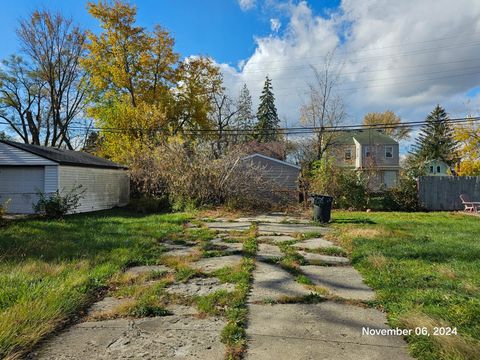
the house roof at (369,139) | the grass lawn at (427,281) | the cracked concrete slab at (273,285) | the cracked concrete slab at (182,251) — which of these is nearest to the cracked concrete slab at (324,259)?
the grass lawn at (427,281)

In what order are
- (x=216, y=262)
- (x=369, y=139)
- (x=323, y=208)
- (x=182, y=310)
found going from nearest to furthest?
(x=182, y=310)
(x=216, y=262)
(x=323, y=208)
(x=369, y=139)

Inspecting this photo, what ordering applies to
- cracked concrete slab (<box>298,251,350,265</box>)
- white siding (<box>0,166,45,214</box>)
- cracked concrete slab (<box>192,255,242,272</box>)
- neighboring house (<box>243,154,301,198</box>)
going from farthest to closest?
neighboring house (<box>243,154,301,198</box>)
white siding (<box>0,166,45,214</box>)
cracked concrete slab (<box>298,251,350,265</box>)
cracked concrete slab (<box>192,255,242,272</box>)

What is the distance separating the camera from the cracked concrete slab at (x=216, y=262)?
17.6 feet

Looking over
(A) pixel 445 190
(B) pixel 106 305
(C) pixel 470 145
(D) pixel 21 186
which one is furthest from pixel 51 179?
(C) pixel 470 145

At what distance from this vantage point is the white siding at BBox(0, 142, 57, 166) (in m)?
14.1

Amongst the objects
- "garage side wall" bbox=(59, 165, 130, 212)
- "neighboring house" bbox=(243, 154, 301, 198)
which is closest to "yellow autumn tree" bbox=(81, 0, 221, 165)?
"garage side wall" bbox=(59, 165, 130, 212)

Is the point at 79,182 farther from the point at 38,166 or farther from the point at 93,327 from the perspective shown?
the point at 93,327

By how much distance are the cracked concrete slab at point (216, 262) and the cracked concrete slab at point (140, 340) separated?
196 centimetres

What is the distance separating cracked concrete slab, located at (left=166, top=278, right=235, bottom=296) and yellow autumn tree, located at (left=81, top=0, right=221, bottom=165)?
18122mm

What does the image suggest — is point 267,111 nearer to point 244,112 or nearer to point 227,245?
point 244,112

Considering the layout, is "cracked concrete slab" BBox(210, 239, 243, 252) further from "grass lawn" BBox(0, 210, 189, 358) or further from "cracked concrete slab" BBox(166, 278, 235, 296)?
"cracked concrete slab" BBox(166, 278, 235, 296)

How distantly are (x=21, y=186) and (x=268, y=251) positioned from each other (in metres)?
13.0

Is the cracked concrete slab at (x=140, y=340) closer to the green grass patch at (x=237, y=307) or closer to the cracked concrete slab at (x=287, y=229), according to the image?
the green grass patch at (x=237, y=307)

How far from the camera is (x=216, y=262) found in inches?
225
